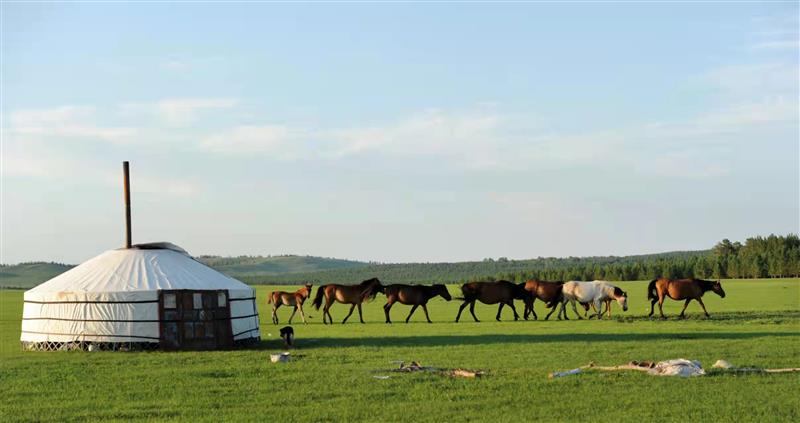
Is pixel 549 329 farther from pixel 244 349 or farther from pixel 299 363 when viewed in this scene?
pixel 299 363

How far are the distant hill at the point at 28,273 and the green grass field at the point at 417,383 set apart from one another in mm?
126437

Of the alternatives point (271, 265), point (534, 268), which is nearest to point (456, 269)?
point (534, 268)

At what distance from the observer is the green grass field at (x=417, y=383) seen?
11.5m

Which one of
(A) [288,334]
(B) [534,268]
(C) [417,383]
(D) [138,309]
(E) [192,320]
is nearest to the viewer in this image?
(C) [417,383]

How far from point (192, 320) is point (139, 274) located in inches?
64.0

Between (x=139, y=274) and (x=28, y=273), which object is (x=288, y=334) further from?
(x=28, y=273)

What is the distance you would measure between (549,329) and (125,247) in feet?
33.8

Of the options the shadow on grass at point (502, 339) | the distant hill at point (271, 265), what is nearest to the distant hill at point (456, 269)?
the distant hill at point (271, 265)

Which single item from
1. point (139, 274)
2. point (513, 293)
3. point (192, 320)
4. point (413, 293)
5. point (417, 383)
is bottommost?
point (417, 383)

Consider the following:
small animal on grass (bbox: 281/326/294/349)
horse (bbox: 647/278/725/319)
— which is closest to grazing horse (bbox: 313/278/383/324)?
small animal on grass (bbox: 281/326/294/349)

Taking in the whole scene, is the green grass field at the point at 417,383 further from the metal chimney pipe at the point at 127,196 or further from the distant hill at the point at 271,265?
the distant hill at the point at 271,265

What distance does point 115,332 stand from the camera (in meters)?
20.0

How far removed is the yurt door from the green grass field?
801 millimetres

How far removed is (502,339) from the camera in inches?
842
